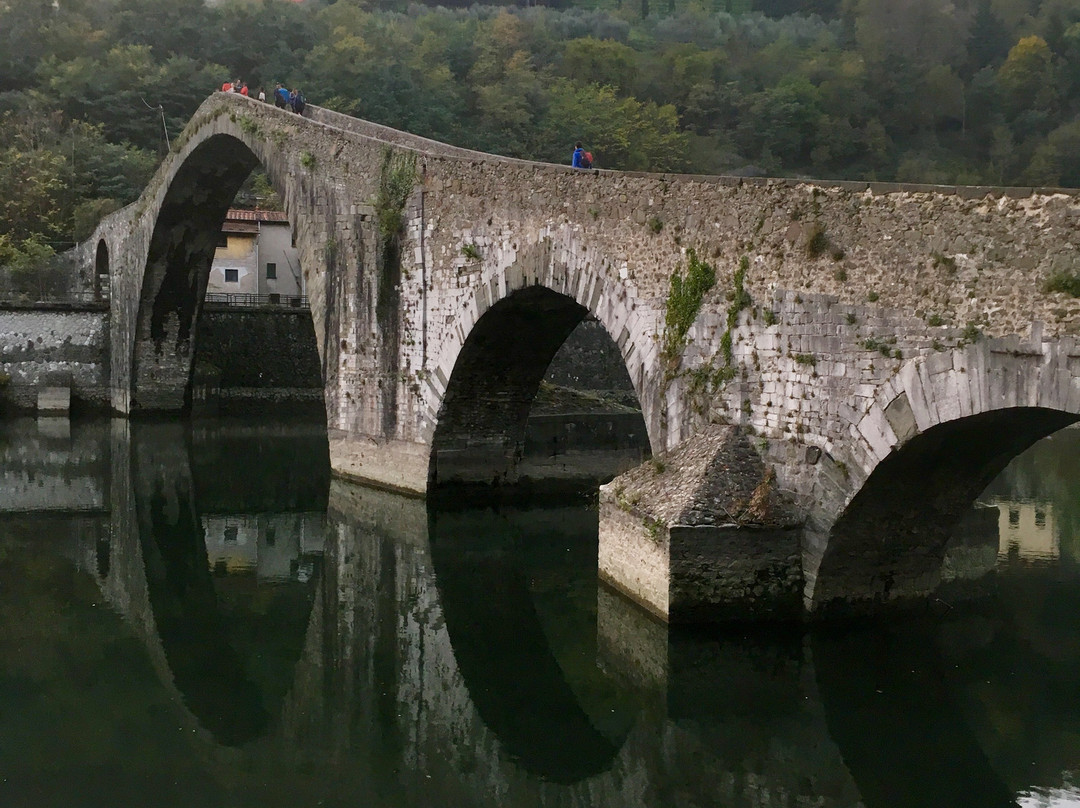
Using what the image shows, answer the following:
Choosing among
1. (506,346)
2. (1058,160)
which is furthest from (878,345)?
(1058,160)

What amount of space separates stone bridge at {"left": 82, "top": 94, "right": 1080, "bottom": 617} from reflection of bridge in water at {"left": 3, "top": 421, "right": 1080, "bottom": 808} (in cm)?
77

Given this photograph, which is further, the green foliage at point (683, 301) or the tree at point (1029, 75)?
the tree at point (1029, 75)

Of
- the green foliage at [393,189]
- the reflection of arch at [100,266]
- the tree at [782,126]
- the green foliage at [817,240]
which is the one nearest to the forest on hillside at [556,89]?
the tree at [782,126]

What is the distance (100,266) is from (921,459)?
33839mm

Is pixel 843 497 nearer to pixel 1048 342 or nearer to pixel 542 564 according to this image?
pixel 1048 342

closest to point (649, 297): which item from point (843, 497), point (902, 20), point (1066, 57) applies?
point (843, 497)

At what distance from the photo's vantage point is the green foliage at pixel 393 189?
1595cm

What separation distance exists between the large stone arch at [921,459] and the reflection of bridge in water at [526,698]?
0.57 meters

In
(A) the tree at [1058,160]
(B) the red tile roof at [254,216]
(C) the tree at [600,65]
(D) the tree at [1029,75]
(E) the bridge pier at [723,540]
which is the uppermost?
(C) the tree at [600,65]

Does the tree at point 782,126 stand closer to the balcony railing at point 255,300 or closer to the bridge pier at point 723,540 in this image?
the balcony railing at point 255,300

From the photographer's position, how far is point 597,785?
25.2 ft

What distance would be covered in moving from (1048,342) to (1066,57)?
186 feet

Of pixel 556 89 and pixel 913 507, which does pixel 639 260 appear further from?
pixel 556 89

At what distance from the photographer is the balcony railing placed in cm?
3266
